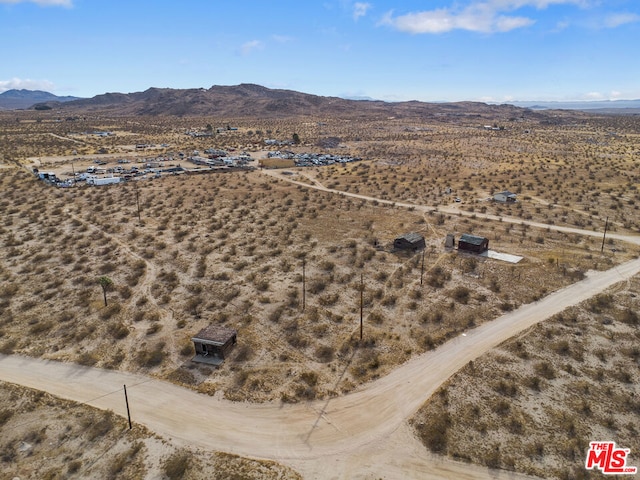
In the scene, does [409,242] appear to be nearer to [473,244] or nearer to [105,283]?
[473,244]

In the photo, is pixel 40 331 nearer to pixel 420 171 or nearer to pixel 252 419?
pixel 252 419

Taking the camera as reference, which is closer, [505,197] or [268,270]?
[268,270]

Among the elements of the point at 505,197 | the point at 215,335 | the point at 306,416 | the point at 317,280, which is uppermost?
the point at 505,197

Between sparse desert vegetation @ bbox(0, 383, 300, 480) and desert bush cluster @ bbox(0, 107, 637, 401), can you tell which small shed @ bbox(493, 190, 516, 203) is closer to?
desert bush cluster @ bbox(0, 107, 637, 401)

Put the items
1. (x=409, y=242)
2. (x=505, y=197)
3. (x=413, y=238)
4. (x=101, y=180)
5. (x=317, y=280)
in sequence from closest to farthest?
(x=317, y=280)
(x=409, y=242)
(x=413, y=238)
(x=505, y=197)
(x=101, y=180)

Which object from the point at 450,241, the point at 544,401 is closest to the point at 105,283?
the point at 544,401

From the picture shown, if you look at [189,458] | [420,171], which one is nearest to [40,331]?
[189,458]
